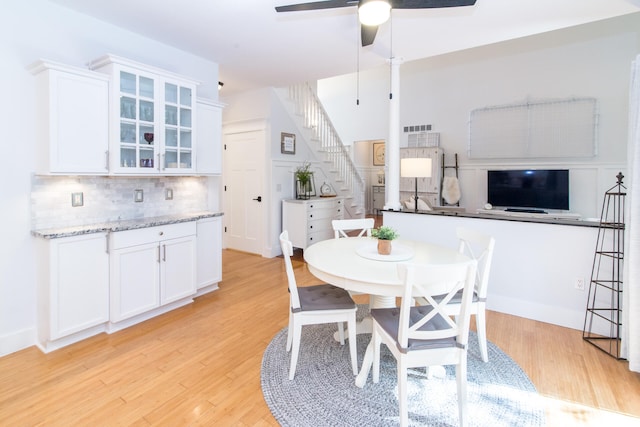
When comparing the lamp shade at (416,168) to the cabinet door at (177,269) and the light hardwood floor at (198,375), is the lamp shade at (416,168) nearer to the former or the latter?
the light hardwood floor at (198,375)

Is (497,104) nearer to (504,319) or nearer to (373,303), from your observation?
(504,319)

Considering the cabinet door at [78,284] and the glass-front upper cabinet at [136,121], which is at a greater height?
the glass-front upper cabinet at [136,121]

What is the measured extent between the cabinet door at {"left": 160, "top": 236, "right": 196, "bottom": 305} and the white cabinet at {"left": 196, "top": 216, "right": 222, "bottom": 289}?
0.22 meters

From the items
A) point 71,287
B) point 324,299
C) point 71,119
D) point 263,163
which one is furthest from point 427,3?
point 263,163

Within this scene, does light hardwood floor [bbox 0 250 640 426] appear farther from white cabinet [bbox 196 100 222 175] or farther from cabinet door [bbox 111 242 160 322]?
white cabinet [bbox 196 100 222 175]

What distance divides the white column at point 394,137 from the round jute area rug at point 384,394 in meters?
2.00

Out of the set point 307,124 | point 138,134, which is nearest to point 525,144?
point 307,124

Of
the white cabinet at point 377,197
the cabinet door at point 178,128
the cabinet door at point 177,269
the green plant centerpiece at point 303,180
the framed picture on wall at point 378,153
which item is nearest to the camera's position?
the cabinet door at point 177,269

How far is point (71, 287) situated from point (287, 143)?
3712 millimetres

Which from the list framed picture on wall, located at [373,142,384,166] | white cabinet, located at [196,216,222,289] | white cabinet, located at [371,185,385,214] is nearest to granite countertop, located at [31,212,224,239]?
white cabinet, located at [196,216,222,289]

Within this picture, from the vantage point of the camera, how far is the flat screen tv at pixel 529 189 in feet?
18.9

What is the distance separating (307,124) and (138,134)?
345 cm

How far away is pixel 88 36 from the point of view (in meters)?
2.93

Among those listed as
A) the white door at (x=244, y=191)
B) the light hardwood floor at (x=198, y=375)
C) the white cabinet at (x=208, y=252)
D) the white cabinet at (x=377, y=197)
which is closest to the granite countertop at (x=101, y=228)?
the white cabinet at (x=208, y=252)
